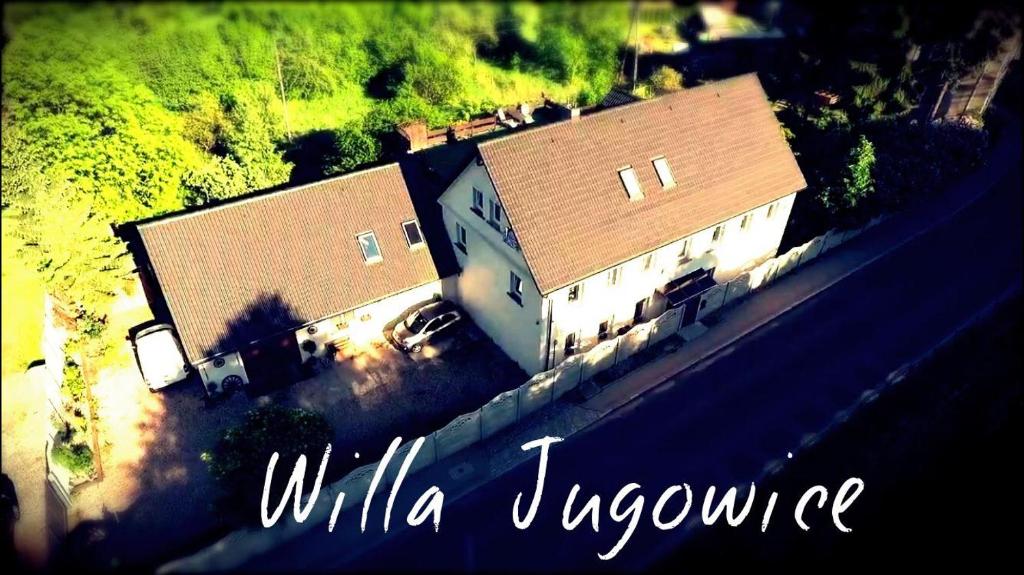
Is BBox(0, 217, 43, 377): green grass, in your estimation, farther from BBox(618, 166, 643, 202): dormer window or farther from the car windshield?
BBox(618, 166, 643, 202): dormer window

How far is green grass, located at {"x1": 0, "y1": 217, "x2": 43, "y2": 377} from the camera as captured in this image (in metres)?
22.4

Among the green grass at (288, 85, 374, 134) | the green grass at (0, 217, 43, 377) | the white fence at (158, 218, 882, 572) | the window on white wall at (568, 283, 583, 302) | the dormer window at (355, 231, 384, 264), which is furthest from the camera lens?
the green grass at (288, 85, 374, 134)

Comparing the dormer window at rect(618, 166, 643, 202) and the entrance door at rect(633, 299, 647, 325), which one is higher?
→ the dormer window at rect(618, 166, 643, 202)

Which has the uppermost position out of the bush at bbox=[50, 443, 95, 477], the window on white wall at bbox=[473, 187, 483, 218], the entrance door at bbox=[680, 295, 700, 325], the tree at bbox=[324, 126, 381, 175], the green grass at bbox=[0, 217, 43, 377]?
the tree at bbox=[324, 126, 381, 175]

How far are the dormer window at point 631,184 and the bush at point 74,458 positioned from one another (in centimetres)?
2542

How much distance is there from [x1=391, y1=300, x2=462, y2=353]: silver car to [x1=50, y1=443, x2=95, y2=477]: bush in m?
13.6

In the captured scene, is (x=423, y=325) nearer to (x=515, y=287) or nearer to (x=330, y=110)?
(x=515, y=287)

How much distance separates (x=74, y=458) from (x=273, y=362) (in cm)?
841

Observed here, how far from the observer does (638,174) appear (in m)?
28.7

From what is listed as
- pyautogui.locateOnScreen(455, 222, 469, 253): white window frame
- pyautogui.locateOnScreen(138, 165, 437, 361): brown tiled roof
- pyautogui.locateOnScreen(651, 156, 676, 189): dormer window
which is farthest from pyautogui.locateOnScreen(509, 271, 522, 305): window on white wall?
pyautogui.locateOnScreen(651, 156, 676, 189): dormer window

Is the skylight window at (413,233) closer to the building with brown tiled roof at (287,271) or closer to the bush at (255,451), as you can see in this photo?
the building with brown tiled roof at (287,271)

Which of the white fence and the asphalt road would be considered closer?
the white fence

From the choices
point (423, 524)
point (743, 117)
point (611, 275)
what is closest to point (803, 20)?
point (611, 275)

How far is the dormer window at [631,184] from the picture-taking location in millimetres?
28188
